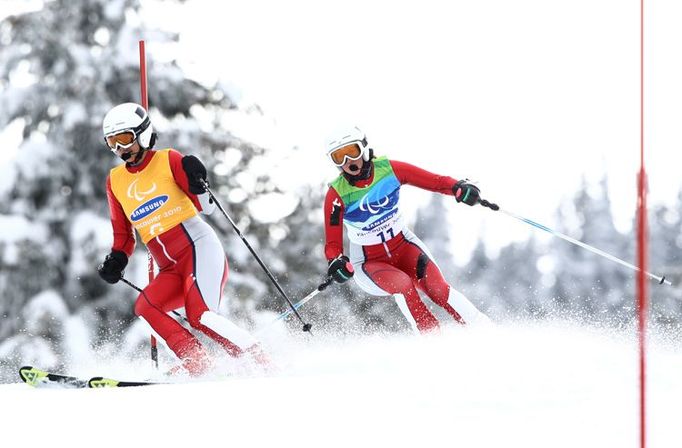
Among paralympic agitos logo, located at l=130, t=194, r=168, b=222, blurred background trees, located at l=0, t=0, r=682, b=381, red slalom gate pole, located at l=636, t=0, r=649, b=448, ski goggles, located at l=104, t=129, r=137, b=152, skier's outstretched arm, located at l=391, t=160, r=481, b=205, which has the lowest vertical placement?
blurred background trees, located at l=0, t=0, r=682, b=381

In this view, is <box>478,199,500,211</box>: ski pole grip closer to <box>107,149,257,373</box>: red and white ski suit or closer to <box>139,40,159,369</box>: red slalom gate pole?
<box>107,149,257,373</box>: red and white ski suit

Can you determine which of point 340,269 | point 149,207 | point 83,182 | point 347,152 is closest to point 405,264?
point 340,269

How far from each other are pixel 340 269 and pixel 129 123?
1618 mm

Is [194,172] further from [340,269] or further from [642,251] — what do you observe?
[642,251]

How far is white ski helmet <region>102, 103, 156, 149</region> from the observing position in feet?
18.7

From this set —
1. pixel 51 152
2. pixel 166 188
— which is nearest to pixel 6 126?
pixel 51 152

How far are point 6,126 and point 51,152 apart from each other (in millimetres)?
894

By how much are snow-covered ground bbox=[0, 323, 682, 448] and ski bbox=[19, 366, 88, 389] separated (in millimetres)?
768

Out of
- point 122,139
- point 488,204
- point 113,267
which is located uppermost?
point 122,139

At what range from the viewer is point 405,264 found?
6.23 meters

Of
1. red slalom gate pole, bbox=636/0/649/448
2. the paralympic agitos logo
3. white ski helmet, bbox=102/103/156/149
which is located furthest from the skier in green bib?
red slalom gate pole, bbox=636/0/649/448

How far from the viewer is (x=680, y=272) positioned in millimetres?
32344

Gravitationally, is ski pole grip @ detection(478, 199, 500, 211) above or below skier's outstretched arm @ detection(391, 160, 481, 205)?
below

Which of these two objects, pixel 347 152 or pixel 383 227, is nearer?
pixel 347 152
